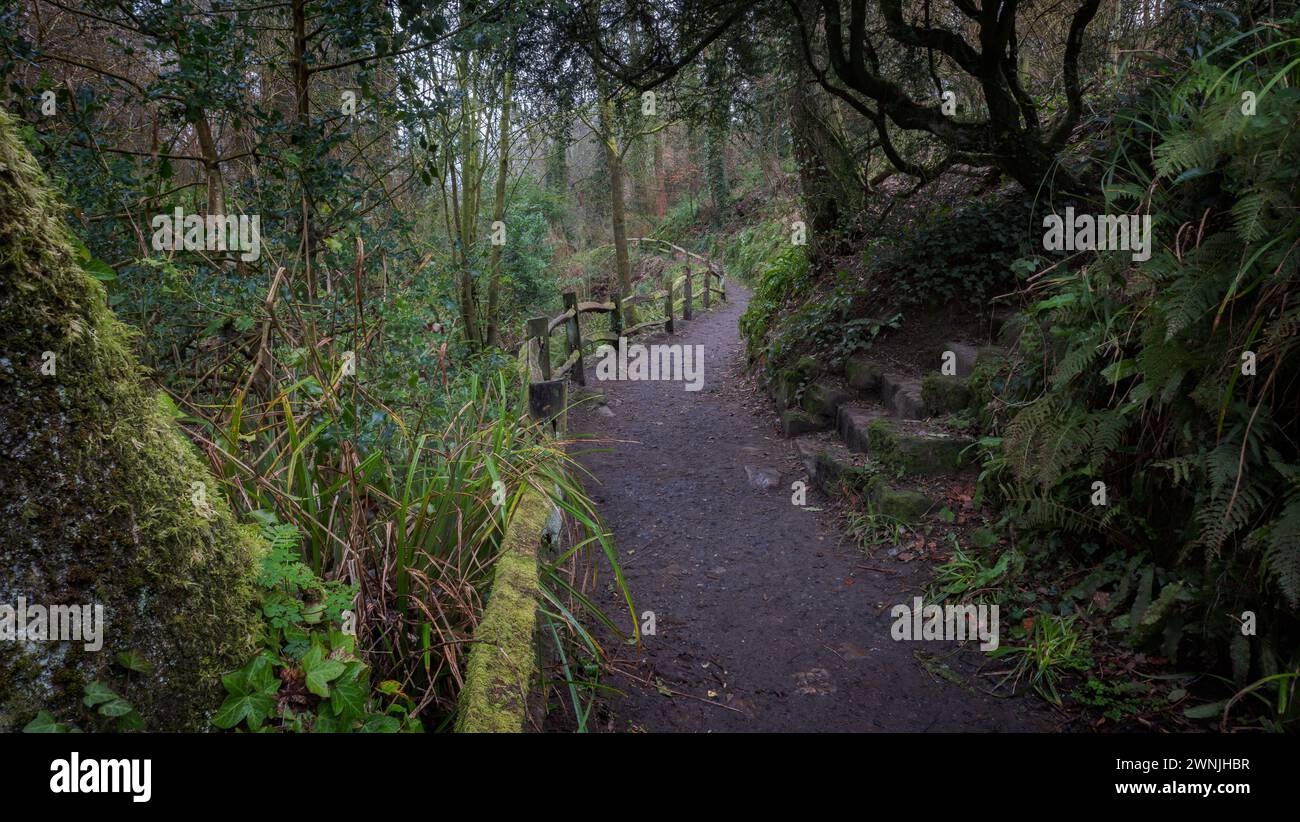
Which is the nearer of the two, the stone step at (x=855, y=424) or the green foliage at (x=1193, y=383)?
the green foliage at (x=1193, y=383)

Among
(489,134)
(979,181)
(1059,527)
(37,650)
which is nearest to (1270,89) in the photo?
(1059,527)

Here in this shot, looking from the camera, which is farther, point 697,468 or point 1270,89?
point 697,468

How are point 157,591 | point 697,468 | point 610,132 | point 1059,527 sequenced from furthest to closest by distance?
point 610,132
point 697,468
point 1059,527
point 157,591

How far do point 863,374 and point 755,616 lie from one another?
127 inches

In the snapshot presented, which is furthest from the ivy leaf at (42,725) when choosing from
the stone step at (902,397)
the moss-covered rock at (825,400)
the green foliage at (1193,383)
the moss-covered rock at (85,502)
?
the moss-covered rock at (825,400)

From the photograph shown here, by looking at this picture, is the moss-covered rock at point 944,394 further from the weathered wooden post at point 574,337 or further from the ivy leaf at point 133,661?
the ivy leaf at point 133,661

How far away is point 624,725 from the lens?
3111mm

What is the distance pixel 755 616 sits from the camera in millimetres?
4219

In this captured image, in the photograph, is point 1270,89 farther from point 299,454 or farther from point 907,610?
point 299,454

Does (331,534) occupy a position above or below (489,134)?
below

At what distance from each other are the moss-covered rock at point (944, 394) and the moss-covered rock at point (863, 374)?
33.3 inches

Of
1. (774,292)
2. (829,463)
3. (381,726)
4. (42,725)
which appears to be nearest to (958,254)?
(829,463)

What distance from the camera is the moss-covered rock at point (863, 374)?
259 inches

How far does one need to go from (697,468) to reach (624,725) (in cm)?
377
